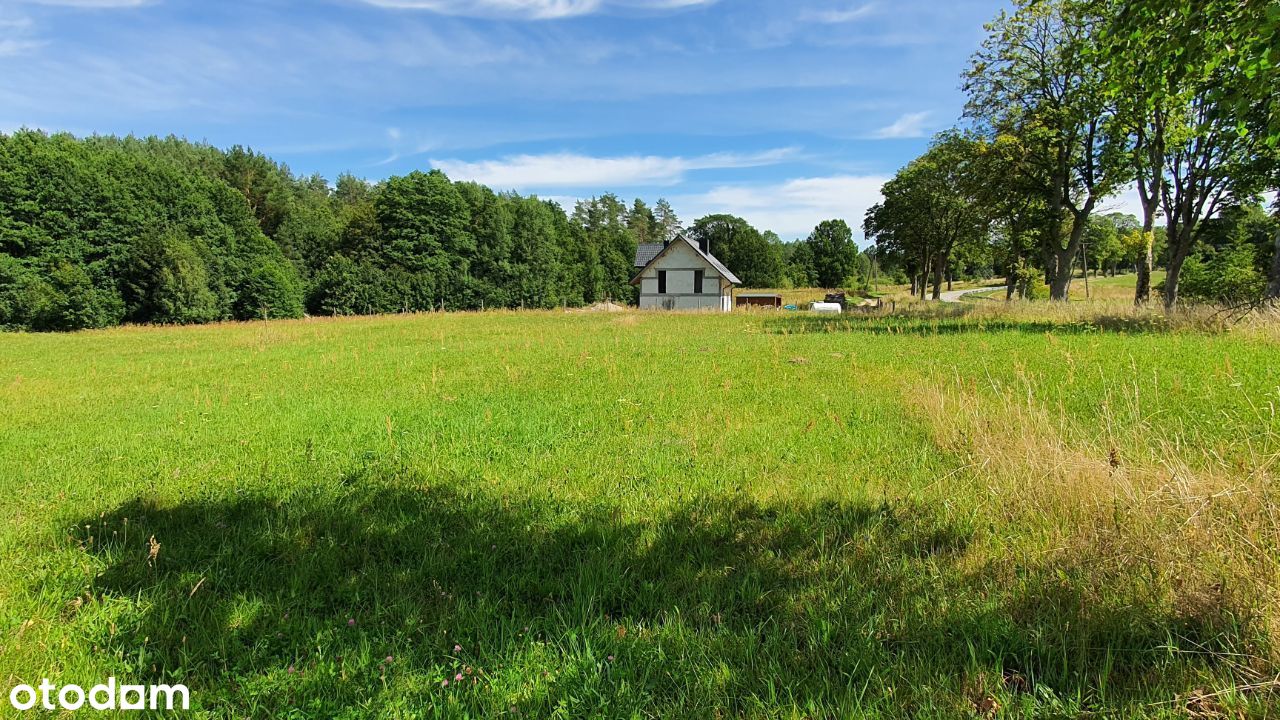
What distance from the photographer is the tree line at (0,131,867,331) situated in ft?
96.4

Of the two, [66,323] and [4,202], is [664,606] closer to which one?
[66,323]

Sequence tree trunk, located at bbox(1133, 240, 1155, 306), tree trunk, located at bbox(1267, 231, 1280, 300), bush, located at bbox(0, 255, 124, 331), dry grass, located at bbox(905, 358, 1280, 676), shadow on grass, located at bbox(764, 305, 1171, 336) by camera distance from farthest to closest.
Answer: bush, located at bbox(0, 255, 124, 331) → tree trunk, located at bbox(1133, 240, 1155, 306) → shadow on grass, located at bbox(764, 305, 1171, 336) → tree trunk, located at bbox(1267, 231, 1280, 300) → dry grass, located at bbox(905, 358, 1280, 676)

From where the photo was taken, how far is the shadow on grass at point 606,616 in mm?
2176

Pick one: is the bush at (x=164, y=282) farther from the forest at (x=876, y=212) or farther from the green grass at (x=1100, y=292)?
the green grass at (x=1100, y=292)

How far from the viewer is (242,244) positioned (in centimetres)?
3991

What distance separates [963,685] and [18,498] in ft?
21.4

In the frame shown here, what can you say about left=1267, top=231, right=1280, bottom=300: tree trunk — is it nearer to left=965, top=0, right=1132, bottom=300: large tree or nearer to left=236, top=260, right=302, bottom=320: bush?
left=965, top=0, right=1132, bottom=300: large tree

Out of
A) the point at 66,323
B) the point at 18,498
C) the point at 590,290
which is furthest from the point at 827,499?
the point at 590,290

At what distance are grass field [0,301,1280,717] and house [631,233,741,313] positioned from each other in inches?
1456

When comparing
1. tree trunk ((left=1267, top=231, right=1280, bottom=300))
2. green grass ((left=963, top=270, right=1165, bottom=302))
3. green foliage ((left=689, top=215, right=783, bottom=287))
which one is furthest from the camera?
green foliage ((left=689, top=215, right=783, bottom=287))

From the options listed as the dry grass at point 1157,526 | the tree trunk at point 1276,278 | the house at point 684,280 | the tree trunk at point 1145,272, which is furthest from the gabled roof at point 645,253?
the dry grass at point 1157,526

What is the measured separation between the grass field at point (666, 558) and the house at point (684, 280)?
3698 cm

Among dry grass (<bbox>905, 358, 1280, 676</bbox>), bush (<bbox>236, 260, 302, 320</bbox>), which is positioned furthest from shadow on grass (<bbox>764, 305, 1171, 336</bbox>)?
bush (<bbox>236, 260, 302, 320</bbox>)

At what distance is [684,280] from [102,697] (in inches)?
1689
